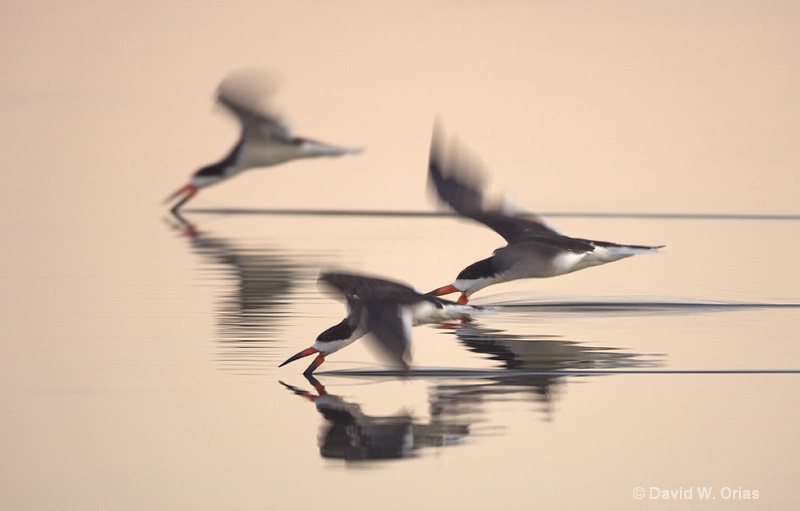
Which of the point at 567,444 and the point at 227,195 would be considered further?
the point at 227,195

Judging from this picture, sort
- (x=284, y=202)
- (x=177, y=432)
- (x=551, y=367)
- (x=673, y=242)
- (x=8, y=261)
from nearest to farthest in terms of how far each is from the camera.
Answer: (x=177, y=432)
(x=551, y=367)
(x=8, y=261)
(x=673, y=242)
(x=284, y=202)

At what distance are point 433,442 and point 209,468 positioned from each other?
101cm

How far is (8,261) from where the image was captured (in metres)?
13.2

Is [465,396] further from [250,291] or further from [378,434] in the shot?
[250,291]

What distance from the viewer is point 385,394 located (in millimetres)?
8203

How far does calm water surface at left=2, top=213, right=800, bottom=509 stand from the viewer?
6.81 metres

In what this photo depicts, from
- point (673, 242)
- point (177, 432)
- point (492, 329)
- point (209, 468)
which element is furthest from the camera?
point (673, 242)

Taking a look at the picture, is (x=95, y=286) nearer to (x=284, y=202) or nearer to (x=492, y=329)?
(x=492, y=329)

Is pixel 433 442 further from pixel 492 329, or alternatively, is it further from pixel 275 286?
pixel 275 286

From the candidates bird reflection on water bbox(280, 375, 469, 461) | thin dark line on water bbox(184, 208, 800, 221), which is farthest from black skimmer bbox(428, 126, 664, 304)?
thin dark line on water bbox(184, 208, 800, 221)

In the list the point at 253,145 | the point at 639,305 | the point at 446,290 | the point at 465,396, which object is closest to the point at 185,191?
the point at 253,145

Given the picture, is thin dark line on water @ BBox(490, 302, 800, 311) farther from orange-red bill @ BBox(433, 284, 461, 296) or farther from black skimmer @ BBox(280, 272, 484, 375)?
black skimmer @ BBox(280, 272, 484, 375)

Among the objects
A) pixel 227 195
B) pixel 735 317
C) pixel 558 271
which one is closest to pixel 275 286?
pixel 558 271

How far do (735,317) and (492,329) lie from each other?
1.67m
